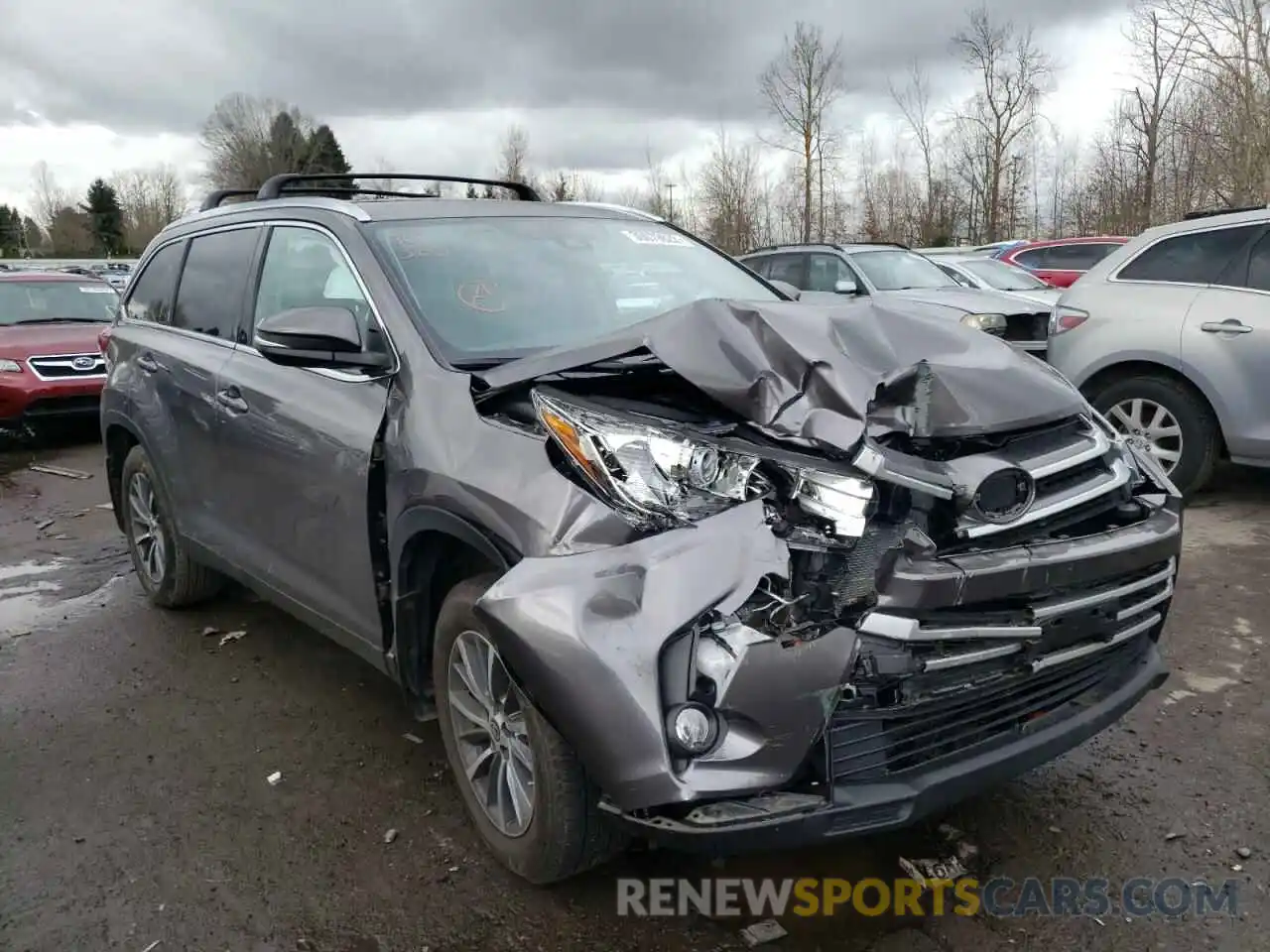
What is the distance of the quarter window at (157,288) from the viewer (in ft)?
15.7

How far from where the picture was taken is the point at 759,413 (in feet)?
7.81

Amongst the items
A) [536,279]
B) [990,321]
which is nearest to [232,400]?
[536,279]

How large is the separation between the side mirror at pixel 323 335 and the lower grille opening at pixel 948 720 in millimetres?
1755

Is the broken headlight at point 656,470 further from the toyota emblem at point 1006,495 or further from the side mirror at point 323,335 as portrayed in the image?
the side mirror at point 323,335

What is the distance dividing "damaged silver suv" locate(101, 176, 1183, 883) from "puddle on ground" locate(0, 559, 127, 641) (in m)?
2.36

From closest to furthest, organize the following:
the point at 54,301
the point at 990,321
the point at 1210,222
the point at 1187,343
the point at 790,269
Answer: the point at 1187,343, the point at 1210,222, the point at 990,321, the point at 54,301, the point at 790,269

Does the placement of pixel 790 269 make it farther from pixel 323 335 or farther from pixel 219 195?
pixel 323 335

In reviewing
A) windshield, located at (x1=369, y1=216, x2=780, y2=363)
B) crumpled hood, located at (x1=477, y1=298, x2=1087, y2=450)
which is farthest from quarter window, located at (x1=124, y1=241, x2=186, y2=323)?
crumpled hood, located at (x1=477, y1=298, x2=1087, y2=450)

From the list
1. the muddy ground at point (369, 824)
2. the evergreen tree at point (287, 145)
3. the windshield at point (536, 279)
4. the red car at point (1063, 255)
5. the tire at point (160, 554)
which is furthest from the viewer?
the evergreen tree at point (287, 145)

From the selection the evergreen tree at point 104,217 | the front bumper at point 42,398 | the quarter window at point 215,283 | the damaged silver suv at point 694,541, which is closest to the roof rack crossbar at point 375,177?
the quarter window at point 215,283

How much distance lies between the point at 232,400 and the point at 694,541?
2384 mm

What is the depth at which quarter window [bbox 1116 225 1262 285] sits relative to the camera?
6.18m

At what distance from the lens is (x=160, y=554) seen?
16.3 feet

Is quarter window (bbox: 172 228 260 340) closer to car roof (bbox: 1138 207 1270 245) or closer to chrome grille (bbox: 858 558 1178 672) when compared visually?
chrome grille (bbox: 858 558 1178 672)
